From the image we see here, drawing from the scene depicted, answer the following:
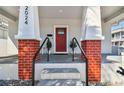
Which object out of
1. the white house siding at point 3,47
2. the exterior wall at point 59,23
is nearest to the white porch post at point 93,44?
the exterior wall at point 59,23

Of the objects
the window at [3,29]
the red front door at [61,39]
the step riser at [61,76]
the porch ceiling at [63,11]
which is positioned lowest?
the step riser at [61,76]

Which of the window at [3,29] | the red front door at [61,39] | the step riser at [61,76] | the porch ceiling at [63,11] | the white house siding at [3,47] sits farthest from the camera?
the window at [3,29]

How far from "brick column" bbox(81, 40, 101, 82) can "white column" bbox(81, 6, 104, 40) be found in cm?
18

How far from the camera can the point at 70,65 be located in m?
6.83

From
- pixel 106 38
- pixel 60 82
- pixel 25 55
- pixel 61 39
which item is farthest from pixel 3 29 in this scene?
pixel 60 82

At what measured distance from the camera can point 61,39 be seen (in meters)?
13.3

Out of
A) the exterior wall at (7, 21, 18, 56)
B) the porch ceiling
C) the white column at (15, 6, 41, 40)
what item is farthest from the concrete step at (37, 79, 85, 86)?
the exterior wall at (7, 21, 18, 56)

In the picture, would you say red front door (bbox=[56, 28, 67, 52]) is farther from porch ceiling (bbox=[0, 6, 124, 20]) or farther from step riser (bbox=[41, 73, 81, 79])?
step riser (bbox=[41, 73, 81, 79])

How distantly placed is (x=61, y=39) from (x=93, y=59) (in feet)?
22.0

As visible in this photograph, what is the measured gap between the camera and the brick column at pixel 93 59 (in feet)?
22.1

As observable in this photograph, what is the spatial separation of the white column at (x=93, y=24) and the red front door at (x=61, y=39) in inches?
252

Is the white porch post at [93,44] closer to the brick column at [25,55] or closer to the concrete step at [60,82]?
the concrete step at [60,82]

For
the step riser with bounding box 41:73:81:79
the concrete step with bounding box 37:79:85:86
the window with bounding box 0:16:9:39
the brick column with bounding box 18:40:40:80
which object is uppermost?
the window with bounding box 0:16:9:39

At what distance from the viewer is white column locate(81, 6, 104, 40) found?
22.1 feet
